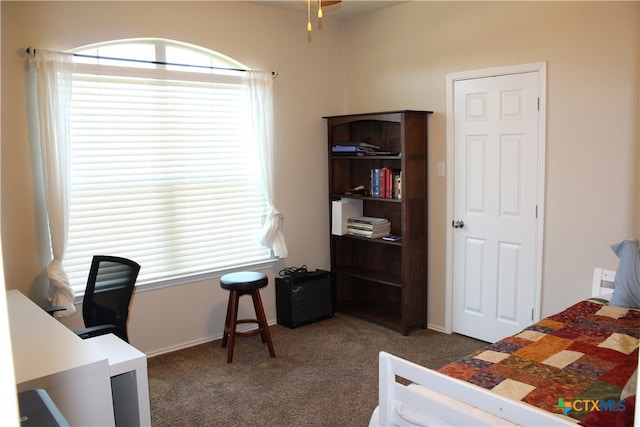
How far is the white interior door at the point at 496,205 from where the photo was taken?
3.72 metres

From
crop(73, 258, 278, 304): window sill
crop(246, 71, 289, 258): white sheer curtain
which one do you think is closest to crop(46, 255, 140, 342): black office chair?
crop(73, 258, 278, 304): window sill

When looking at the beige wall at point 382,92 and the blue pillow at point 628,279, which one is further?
the beige wall at point 382,92

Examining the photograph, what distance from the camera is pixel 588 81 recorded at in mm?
3357

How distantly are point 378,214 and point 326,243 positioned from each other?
0.58 m

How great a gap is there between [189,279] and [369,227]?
5.17 feet

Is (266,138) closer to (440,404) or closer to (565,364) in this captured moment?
(565,364)

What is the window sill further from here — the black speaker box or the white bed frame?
the white bed frame

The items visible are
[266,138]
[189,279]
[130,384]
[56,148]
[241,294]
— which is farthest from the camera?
[266,138]

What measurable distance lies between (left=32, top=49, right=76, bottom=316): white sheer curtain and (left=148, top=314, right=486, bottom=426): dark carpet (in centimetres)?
90

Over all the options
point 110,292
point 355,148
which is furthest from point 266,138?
point 110,292

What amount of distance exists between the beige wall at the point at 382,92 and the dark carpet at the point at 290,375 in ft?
1.20

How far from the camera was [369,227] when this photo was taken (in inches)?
181

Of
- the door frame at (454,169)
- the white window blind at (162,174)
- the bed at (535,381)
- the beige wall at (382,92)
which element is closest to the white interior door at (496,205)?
the door frame at (454,169)

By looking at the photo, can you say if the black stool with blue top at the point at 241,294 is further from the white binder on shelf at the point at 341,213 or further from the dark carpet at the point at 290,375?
the white binder on shelf at the point at 341,213
